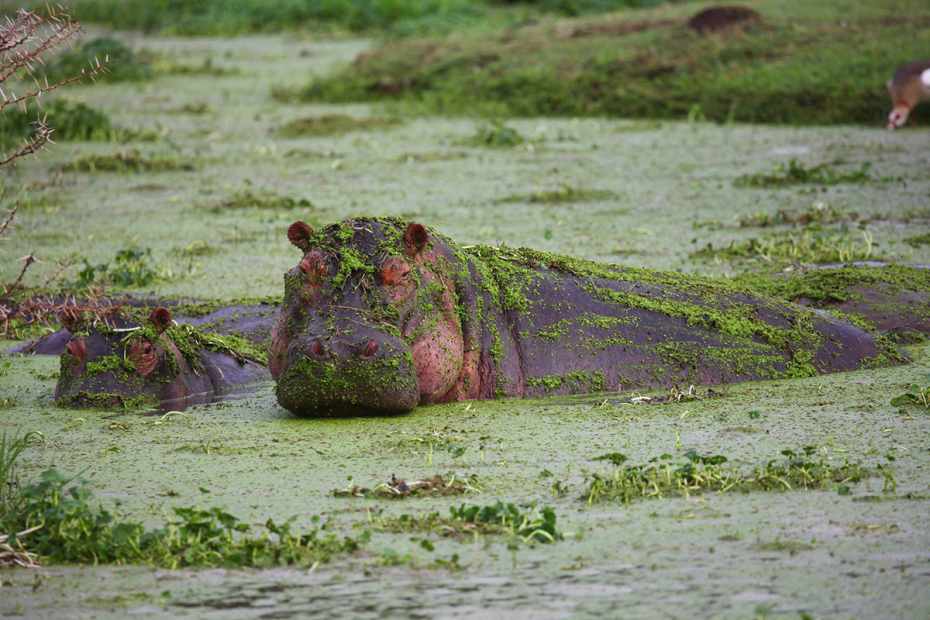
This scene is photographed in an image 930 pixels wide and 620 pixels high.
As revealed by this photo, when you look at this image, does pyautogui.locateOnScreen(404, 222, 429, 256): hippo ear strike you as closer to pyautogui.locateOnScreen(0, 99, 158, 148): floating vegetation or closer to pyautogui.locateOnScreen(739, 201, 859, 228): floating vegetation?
pyautogui.locateOnScreen(739, 201, 859, 228): floating vegetation

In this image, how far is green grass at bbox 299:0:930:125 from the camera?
13297 mm

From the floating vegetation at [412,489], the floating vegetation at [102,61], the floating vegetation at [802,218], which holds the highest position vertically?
the floating vegetation at [102,61]

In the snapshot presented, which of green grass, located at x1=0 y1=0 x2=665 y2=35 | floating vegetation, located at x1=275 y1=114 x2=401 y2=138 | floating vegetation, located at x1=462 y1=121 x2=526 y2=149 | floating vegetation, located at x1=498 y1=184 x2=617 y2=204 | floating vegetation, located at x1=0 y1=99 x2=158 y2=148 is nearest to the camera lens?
floating vegetation, located at x1=498 y1=184 x2=617 y2=204

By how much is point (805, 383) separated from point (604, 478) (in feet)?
5.65

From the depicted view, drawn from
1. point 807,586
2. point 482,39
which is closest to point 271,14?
point 482,39

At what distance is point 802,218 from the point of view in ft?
32.2

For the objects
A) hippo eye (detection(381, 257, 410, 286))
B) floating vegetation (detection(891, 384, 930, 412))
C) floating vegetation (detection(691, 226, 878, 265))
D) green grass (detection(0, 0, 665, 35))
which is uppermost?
green grass (detection(0, 0, 665, 35))

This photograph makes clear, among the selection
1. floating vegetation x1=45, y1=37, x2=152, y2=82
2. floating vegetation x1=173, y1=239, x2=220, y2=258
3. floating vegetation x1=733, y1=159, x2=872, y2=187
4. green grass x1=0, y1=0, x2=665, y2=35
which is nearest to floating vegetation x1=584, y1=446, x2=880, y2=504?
floating vegetation x1=173, y1=239, x2=220, y2=258

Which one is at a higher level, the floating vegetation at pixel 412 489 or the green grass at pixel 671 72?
the green grass at pixel 671 72

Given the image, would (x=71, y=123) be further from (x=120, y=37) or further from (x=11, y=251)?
(x=120, y=37)

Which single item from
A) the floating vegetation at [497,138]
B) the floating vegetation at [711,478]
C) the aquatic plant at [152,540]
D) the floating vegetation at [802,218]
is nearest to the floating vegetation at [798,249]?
the floating vegetation at [802,218]

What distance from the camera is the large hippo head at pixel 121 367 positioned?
20.8 ft

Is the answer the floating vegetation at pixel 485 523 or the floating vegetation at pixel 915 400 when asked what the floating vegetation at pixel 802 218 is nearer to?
the floating vegetation at pixel 915 400

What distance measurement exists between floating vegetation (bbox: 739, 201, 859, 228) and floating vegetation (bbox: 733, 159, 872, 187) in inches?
40.4
